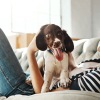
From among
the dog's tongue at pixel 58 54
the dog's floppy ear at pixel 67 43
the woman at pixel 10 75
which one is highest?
the dog's floppy ear at pixel 67 43

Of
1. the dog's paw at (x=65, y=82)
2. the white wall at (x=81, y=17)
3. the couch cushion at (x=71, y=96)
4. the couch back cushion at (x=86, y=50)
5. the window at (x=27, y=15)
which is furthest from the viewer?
the white wall at (x=81, y=17)

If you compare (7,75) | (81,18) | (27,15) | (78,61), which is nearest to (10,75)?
(7,75)

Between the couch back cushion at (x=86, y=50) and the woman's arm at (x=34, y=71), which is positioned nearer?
the woman's arm at (x=34, y=71)

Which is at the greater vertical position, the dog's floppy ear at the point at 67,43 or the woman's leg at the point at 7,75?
the dog's floppy ear at the point at 67,43

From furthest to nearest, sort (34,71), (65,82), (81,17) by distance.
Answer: (81,17) → (34,71) → (65,82)

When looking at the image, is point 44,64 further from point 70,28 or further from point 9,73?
point 70,28

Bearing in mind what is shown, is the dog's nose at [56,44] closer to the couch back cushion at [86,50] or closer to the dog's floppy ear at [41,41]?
the dog's floppy ear at [41,41]

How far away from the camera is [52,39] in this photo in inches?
33.2

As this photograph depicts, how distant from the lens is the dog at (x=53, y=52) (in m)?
0.85

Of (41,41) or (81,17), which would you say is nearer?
(41,41)

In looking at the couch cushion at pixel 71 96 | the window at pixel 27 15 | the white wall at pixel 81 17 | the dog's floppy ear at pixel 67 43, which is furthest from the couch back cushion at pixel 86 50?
the white wall at pixel 81 17

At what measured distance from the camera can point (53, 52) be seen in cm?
86

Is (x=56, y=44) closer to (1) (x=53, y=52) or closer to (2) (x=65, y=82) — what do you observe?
(1) (x=53, y=52)

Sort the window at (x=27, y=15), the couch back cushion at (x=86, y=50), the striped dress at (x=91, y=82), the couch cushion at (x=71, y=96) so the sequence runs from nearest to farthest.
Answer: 1. the couch cushion at (x=71, y=96)
2. the striped dress at (x=91, y=82)
3. the couch back cushion at (x=86, y=50)
4. the window at (x=27, y=15)
